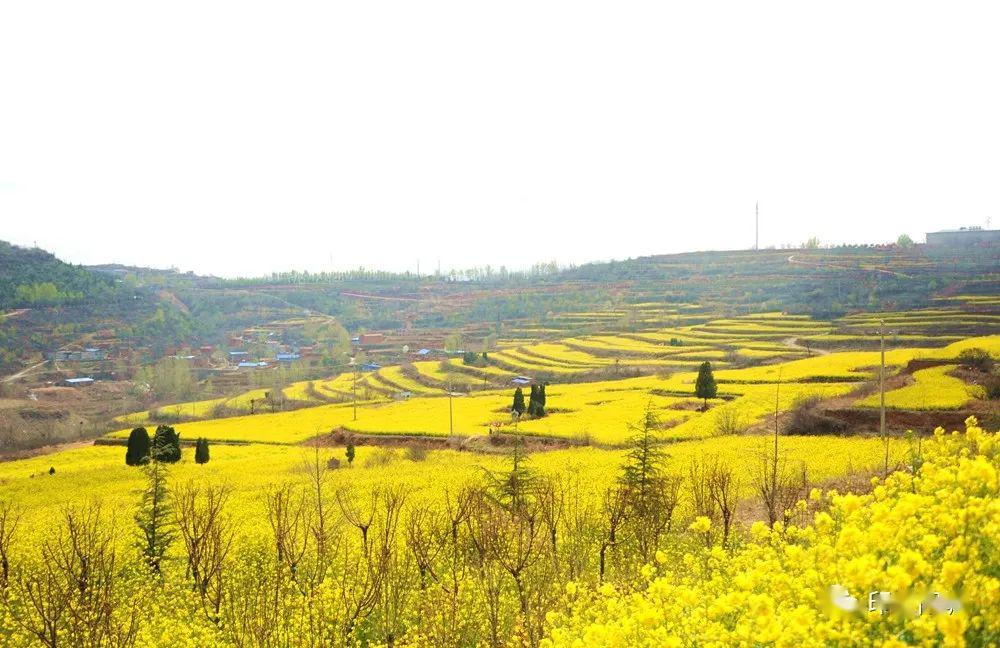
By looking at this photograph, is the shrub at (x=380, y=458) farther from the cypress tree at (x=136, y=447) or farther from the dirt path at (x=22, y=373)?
the dirt path at (x=22, y=373)

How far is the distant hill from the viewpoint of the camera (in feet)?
284

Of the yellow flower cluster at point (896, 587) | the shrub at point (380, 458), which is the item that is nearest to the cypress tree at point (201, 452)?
the shrub at point (380, 458)

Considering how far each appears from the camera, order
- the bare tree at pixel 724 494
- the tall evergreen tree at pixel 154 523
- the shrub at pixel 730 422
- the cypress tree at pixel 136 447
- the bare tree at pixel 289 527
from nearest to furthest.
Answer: the bare tree at pixel 289 527 < the bare tree at pixel 724 494 < the tall evergreen tree at pixel 154 523 < the shrub at pixel 730 422 < the cypress tree at pixel 136 447

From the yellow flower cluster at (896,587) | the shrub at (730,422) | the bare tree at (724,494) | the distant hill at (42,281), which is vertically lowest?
the shrub at (730,422)

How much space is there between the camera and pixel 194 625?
10.4 meters

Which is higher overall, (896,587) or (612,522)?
(896,587)

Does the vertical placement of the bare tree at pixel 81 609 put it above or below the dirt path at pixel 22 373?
above

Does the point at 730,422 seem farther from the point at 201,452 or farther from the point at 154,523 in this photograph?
the point at 201,452

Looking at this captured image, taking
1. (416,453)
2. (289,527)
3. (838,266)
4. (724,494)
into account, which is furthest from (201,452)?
(838,266)

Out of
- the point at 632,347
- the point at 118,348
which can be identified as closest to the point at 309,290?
the point at 118,348

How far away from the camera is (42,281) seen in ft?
299

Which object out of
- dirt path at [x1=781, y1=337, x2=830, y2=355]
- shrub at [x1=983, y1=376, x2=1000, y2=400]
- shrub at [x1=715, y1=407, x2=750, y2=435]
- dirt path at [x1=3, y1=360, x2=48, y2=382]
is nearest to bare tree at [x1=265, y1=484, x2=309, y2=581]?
shrub at [x1=715, y1=407, x2=750, y2=435]

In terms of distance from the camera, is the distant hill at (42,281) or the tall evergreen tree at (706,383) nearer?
the tall evergreen tree at (706,383)

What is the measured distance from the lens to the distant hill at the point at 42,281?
86.6 m
